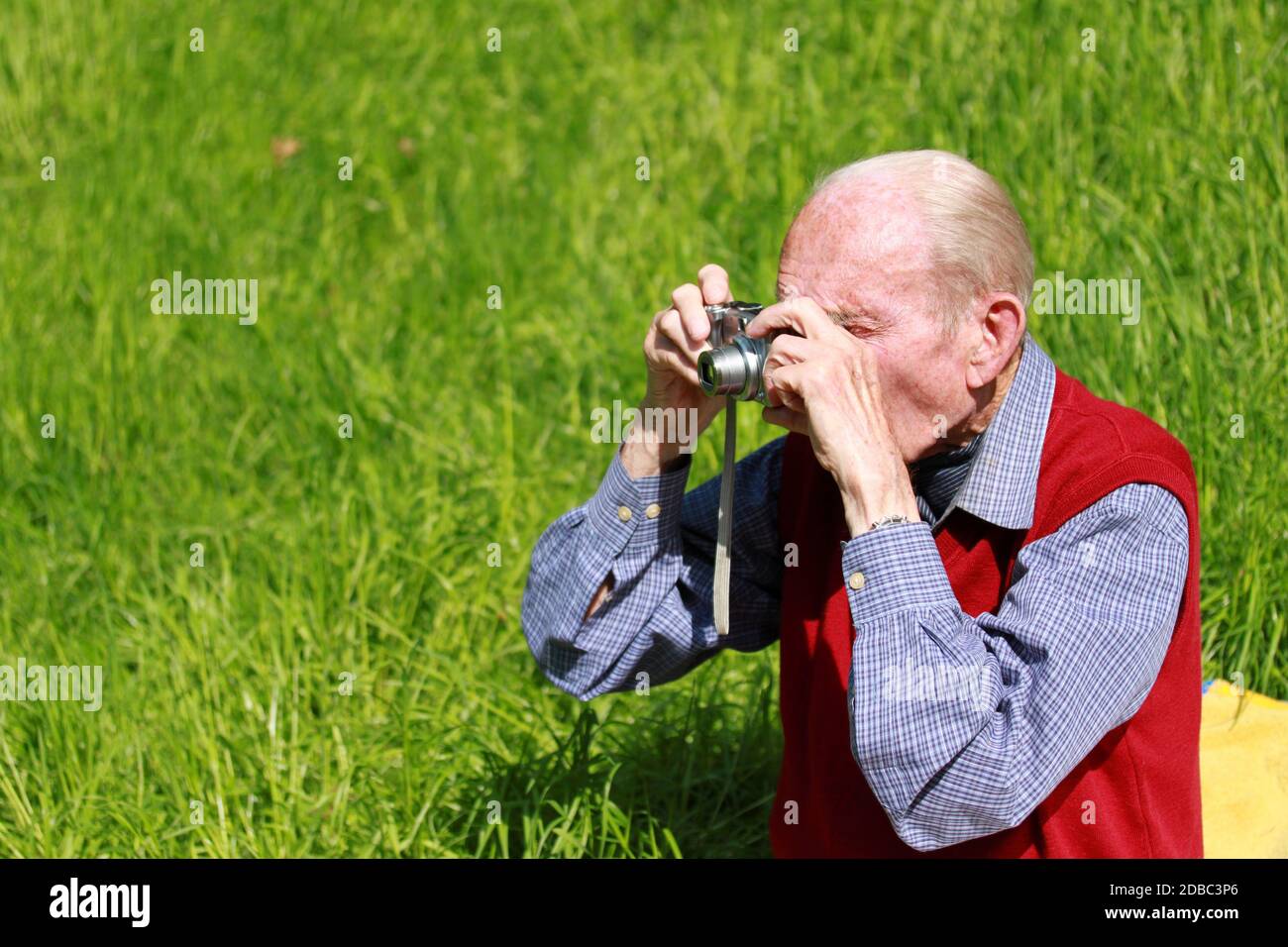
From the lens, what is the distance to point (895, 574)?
203 cm

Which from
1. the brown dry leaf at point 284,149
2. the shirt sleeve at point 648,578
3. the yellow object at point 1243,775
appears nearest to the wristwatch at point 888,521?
the shirt sleeve at point 648,578

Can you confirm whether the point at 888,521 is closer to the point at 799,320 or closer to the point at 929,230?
the point at 799,320

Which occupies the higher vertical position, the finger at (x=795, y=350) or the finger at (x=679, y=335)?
the finger at (x=679, y=335)

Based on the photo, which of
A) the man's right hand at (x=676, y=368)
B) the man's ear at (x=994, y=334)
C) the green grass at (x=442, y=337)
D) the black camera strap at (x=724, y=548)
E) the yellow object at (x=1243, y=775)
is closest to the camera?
the man's ear at (x=994, y=334)

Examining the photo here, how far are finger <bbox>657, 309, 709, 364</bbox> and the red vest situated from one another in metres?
0.33

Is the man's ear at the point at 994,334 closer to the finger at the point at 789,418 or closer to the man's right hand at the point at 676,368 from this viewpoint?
the finger at the point at 789,418

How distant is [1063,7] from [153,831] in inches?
149

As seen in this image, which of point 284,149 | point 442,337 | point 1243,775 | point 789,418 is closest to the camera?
point 789,418

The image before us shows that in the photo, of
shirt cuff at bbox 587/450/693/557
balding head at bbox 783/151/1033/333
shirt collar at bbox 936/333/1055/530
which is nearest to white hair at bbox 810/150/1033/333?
balding head at bbox 783/151/1033/333

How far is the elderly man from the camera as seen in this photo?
2010 millimetres

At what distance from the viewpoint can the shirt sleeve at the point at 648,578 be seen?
8.29 feet

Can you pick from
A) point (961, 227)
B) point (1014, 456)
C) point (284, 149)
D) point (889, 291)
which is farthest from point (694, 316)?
point (284, 149)

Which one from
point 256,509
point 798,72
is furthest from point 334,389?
point 798,72

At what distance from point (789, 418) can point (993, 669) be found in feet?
1.56
